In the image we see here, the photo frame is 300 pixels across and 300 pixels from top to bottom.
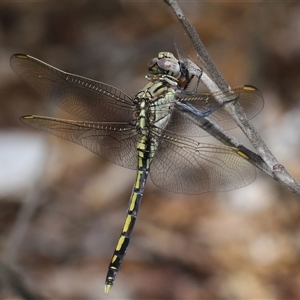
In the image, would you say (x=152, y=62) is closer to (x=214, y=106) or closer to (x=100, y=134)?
(x=214, y=106)

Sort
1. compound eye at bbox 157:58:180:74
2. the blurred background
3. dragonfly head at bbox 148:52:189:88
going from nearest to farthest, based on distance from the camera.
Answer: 1. dragonfly head at bbox 148:52:189:88
2. compound eye at bbox 157:58:180:74
3. the blurred background

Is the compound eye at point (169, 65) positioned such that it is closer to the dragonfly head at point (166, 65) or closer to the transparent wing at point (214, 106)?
the dragonfly head at point (166, 65)

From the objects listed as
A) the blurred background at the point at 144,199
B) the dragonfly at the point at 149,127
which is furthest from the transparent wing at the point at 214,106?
the blurred background at the point at 144,199

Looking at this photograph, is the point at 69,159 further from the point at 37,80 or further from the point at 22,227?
the point at 37,80

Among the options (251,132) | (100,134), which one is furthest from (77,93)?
(251,132)

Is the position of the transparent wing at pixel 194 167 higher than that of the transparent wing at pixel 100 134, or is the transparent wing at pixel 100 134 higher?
the transparent wing at pixel 100 134

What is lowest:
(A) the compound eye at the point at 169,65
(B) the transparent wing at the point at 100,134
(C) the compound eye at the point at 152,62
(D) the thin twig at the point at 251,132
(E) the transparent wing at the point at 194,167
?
(D) the thin twig at the point at 251,132

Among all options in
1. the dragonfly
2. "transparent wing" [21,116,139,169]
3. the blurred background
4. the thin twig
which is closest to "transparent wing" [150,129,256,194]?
the dragonfly

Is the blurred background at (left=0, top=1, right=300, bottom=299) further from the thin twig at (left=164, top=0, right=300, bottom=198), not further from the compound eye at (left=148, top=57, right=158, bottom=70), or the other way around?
the thin twig at (left=164, top=0, right=300, bottom=198)
